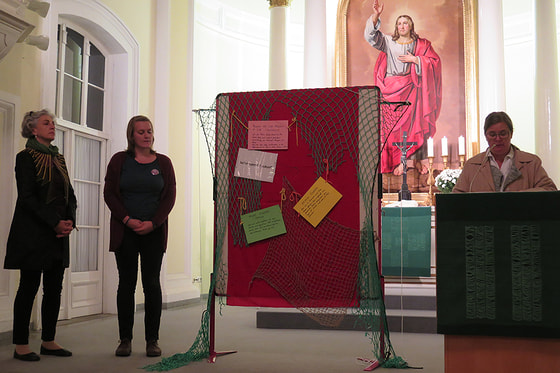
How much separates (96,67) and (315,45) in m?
2.64

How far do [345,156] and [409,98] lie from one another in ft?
15.3

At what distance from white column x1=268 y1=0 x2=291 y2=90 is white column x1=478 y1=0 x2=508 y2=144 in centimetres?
235

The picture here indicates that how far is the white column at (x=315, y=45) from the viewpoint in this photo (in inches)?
275

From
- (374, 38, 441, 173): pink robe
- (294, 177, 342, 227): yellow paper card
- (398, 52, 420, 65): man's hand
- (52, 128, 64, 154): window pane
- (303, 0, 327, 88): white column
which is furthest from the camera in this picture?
(398, 52, 420, 65): man's hand

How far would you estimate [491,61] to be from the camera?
275 inches

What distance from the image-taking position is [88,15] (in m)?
5.18

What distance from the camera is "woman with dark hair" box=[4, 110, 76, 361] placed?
3.17 metres

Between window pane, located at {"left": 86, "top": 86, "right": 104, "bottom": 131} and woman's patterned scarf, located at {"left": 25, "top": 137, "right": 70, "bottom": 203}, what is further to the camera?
window pane, located at {"left": 86, "top": 86, "right": 104, "bottom": 131}

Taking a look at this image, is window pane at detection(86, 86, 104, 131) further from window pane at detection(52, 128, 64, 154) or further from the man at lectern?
the man at lectern

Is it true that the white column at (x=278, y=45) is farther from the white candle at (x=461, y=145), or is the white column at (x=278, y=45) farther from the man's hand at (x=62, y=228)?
the man's hand at (x=62, y=228)

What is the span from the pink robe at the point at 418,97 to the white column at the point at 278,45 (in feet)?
4.21

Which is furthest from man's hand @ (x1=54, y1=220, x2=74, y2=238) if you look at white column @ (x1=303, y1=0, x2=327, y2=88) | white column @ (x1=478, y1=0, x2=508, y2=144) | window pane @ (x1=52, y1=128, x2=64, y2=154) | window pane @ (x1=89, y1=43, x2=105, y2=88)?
white column @ (x1=478, y1=0, x2=508, y2=144)

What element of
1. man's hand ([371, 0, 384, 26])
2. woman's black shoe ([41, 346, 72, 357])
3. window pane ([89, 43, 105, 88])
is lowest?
woman's black shoe ([41, 346, 72, 357])

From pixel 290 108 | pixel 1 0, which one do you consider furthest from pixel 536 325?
pixel 1 0
